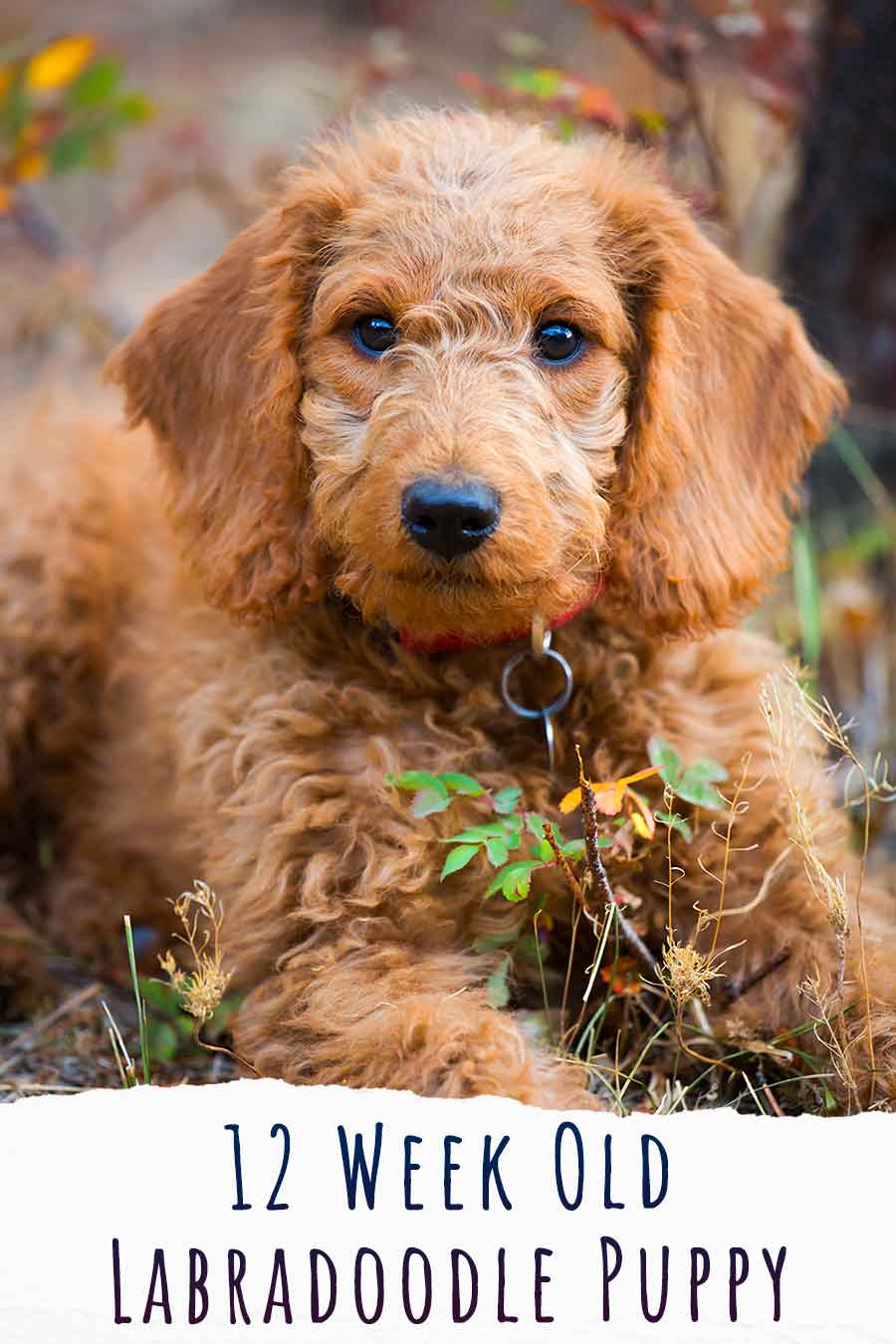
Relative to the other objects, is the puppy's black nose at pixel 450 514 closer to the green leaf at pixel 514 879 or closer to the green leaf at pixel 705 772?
the green leaf at pixel 514 879

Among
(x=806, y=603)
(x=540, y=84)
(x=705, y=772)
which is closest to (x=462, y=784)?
(x=705, y=772)

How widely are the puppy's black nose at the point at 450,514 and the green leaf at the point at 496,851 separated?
55 centimetres

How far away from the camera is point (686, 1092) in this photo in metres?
2.97

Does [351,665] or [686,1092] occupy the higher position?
[351,665]

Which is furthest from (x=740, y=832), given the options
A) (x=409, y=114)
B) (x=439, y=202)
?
(x=409, y=114)

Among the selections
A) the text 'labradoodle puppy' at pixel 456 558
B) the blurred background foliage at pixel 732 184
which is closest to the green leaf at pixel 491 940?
the text 'labradoodle puppy' at pixel 456 558

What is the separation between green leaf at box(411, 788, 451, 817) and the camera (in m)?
2.81

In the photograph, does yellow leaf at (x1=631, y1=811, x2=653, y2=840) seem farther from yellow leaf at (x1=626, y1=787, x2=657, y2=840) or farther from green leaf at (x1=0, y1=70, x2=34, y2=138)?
green leaf at (x1=0, y1=70, x2=34, y2=138)

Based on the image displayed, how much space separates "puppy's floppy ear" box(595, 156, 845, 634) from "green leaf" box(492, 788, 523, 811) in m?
0.52

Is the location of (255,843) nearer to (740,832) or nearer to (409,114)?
(740,832)

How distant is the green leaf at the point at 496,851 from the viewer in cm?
270

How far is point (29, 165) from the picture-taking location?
5.70 meters

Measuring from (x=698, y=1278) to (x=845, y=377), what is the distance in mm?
3917

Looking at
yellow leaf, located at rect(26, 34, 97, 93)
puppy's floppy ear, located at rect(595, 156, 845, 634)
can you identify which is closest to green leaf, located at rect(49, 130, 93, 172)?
yellow leaf, located at rect(26, 34, 97, 93)
